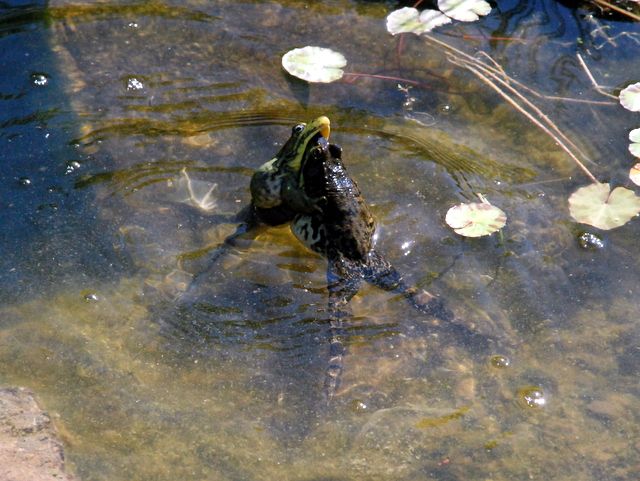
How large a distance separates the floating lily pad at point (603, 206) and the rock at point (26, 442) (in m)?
3.31

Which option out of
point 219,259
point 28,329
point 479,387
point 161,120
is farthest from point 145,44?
point 479,387

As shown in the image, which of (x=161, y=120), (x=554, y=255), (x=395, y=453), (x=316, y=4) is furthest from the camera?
(x=316, y=4)

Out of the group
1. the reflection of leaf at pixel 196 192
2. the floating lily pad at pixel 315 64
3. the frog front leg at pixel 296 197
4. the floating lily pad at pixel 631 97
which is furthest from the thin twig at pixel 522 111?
the reflection of leaf at pixel 196 192

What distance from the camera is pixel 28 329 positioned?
4316mm

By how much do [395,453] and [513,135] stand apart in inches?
107

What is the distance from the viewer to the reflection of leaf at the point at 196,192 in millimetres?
5164

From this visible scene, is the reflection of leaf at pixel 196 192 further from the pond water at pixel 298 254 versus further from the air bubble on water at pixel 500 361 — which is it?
the air bubble on water at pixel 500 361

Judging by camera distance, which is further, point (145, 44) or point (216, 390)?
point (145, 44)

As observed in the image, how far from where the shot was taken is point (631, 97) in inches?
230

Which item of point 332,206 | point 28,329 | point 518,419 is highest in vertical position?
point 332,206

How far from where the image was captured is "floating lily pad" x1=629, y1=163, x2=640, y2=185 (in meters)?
5.38

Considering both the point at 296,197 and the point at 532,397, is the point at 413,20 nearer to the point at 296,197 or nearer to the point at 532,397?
the point at 296,197

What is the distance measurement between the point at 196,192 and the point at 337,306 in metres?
1.25

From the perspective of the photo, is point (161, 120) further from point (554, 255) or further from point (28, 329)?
point (554, 255)
